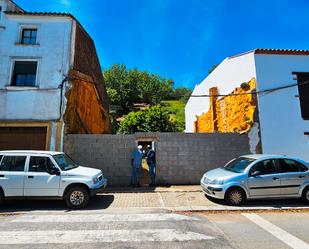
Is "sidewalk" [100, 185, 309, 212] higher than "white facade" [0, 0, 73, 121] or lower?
lower

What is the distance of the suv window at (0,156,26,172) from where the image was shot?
753 cm

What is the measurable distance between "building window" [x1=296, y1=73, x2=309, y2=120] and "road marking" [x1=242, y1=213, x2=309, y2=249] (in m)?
7.81

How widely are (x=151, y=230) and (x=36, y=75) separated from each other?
9.70 meters

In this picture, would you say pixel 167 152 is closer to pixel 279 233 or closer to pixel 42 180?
pixel 42 180

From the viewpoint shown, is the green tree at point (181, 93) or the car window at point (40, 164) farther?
the green tree at point (181, 93)

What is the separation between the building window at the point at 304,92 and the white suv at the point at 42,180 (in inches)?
428

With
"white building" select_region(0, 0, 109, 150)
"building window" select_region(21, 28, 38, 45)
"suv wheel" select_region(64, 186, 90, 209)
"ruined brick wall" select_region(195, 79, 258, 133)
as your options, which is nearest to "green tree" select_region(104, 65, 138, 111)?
"ruined brick wall" select_region(195, 79, 258, 133)

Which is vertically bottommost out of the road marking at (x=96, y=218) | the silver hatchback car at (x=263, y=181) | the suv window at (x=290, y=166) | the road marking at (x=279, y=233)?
the road marking at (x=279, y=233)

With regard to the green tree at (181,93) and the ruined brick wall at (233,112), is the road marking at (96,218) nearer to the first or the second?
the ruined brick wall at (233,112)

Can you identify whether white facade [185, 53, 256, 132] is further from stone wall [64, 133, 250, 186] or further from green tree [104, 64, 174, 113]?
green tree [104, 64, 174, 113]

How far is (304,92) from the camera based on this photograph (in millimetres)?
12047

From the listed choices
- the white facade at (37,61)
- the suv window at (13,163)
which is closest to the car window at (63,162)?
the suv window at (13,163)

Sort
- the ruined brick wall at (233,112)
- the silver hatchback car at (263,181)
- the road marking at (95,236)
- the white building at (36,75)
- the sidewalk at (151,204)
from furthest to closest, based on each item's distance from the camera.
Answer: the ruined brick wall at (233,112), the white building at (36,75), the silver hatchback car at (263,181), the sidewalk at (151,204), the road marking at (95,236)

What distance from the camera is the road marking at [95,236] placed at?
4.78 meters
